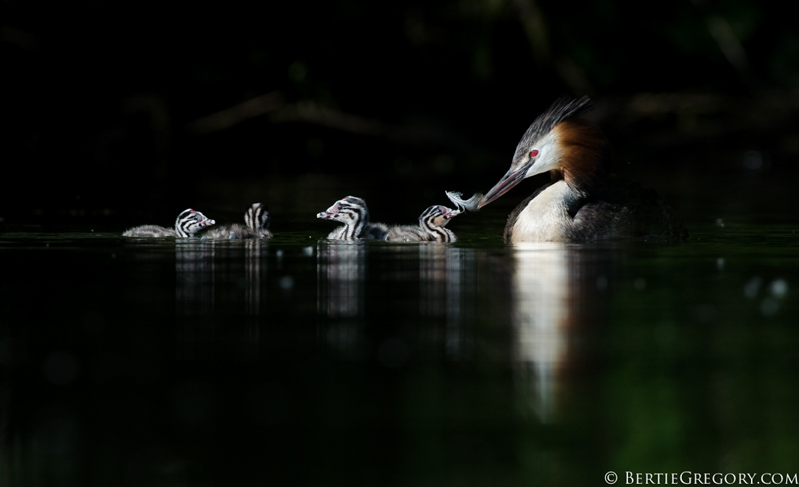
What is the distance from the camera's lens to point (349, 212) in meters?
11.0

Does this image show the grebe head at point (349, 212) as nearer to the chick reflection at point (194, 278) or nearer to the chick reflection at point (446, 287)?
the chick reflection at point (446, 287)

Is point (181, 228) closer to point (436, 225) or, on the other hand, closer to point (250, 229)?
point (250, 229)

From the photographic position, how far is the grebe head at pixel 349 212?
36.1 ft

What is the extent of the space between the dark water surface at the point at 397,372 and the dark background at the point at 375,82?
1438 cm

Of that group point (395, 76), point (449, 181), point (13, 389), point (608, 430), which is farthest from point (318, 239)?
point (395, 76)

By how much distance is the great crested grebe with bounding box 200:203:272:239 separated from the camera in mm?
10977

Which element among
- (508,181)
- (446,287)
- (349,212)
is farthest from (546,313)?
(349,212)

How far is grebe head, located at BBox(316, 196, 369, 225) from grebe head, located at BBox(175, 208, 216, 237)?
94cm

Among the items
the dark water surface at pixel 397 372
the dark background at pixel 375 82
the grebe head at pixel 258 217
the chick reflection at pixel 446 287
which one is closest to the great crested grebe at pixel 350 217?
the grebe head at pixel 258 217

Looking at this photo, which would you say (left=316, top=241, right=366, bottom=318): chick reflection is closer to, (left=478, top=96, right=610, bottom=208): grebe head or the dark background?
(left=478, top=96, right=610, bottom=208): grebe head

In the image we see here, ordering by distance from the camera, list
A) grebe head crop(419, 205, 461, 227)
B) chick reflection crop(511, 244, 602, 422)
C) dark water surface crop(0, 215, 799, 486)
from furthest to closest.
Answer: grebe head crop(419, 205, 461, 227) → chick reflection crop(511, 244, 602, 422) → dark water surface crop(0, 215, 799, 486)

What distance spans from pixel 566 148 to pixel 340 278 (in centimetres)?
319

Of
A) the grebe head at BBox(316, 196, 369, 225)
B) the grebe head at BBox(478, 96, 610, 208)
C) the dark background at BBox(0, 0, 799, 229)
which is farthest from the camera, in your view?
the dark background at BBox(0, 0, 799, 229)

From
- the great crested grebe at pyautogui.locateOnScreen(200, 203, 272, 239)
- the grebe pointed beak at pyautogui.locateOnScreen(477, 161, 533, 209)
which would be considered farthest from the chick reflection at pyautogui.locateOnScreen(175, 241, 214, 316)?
the grebe pointed beak at pyautogui.locateOnScreen(477, 161, 533, 209)
